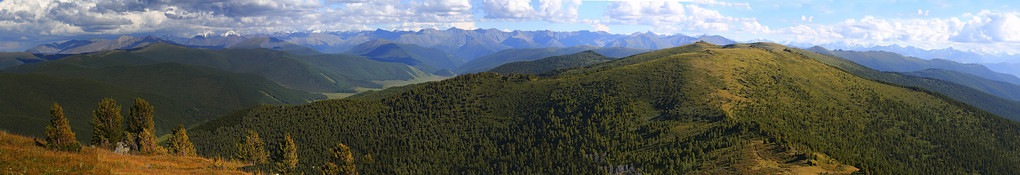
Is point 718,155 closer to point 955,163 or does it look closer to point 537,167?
point 537,167

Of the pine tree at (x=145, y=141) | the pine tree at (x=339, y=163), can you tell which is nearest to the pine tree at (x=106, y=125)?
the pine tree at (x=145, y=141)

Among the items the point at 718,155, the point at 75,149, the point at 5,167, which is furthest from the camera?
the point at 718,155

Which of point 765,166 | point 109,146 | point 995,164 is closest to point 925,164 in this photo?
point 995,164

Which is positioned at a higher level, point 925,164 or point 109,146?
point 109,146

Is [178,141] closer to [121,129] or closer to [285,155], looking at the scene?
[285,155]

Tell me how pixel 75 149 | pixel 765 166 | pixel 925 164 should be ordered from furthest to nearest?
1. pixel 925 164
2. pixel 765 166
3. pixel 75 149

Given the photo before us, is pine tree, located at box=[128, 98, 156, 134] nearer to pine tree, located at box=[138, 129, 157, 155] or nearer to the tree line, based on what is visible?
the tree line

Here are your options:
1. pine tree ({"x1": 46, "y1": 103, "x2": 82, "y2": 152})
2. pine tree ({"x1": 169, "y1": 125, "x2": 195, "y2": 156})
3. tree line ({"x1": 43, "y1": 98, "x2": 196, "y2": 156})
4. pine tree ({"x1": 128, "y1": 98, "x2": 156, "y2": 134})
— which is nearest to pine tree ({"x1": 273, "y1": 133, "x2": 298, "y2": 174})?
pine tree ({"x1": 169, "y1": 125, "x2": 195, "y2": 156})

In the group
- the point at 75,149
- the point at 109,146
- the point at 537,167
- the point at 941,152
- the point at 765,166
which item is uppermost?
the point at 75,149
